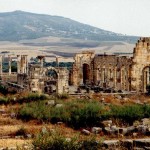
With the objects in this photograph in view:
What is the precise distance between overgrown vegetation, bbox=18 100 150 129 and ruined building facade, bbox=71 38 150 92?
13.7m

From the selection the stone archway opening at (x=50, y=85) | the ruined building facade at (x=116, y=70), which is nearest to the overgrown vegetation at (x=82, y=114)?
the stone archway opening at (x=50, y=85)

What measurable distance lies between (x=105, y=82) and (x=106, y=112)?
62.6 feet

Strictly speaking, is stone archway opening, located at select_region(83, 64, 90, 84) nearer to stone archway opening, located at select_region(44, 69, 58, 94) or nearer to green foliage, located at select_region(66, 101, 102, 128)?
stone archway opening, located at select_region(44, 69, 58, 94)

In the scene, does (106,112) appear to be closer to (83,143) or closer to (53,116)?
(53,116)

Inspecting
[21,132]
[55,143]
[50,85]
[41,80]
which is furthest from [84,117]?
[50,85]

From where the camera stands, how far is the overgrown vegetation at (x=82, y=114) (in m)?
21.1

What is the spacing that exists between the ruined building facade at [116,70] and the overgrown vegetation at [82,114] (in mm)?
13746

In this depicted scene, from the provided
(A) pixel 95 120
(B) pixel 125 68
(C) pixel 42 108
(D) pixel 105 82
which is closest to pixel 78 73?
(D) pixel 105 82

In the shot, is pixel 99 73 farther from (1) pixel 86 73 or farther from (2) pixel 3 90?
(2) pixel 3 90

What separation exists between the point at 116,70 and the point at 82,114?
18.0 meters

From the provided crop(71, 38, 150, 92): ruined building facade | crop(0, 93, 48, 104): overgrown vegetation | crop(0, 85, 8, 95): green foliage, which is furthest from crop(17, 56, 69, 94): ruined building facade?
crop(0, 93, 48, 104): overgrown vegetation

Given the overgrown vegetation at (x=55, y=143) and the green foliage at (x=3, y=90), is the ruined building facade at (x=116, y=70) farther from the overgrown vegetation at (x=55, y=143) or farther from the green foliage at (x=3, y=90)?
the overgrown vegetation at (x=55, y=143)

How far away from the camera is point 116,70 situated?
39125mm

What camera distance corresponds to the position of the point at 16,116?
23.9 meters
